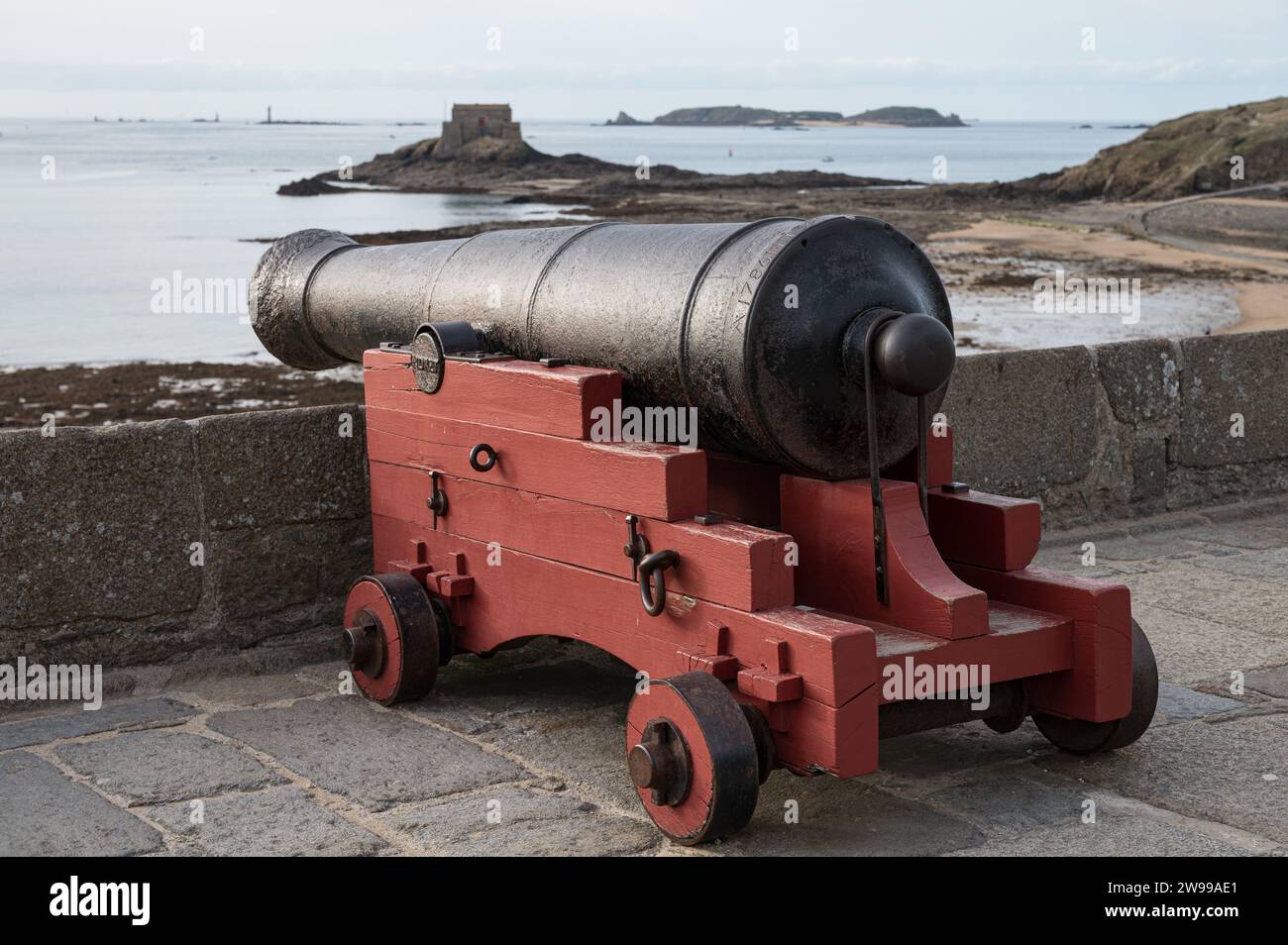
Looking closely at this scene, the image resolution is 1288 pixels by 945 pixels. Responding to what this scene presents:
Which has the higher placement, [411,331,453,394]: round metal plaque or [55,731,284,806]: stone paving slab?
[411,331,453,394]: round metal plaque

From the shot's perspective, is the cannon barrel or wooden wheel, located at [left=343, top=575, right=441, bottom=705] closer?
the cannon barrel

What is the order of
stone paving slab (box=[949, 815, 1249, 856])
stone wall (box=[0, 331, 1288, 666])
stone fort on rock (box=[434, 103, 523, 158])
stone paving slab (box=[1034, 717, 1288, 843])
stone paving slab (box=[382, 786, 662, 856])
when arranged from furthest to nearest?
stone fort on rock (box=[434, 103, 523, 158])
stone wall (box=[0, 331, 1288, 666])
stone paving slab (box=[1034, 717, 1288, 843])
stone paving slab (box=[382, 786, 662, 856])
stone paving slab (box=[949, 815, 1249, 856])

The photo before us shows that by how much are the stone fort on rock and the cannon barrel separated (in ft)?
238

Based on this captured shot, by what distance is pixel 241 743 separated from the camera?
3.70 m

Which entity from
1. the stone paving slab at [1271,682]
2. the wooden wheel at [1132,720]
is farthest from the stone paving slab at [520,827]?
the stone paving slab at [1271,682]

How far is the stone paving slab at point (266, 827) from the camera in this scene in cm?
304

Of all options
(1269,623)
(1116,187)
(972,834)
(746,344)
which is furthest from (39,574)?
(1116,187)

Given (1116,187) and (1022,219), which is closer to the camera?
(1022,219)

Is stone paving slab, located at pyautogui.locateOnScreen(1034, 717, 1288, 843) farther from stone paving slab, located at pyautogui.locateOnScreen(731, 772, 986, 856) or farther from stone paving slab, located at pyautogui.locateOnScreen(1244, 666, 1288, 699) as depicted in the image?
stone paving slab, located at pyautogui.locateOnScreen(731, 772, 986, 856)

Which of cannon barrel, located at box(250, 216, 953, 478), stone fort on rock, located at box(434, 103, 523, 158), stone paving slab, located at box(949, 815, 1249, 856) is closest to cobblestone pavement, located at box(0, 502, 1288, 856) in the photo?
stone paving slab, located at box(949, 815, 1249, 856)

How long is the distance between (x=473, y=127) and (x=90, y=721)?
76.5 m

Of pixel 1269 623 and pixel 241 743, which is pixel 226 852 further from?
pixel 1269 623

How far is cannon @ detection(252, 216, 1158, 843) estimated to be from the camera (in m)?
3.03

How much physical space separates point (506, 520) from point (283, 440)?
3.21 ft
